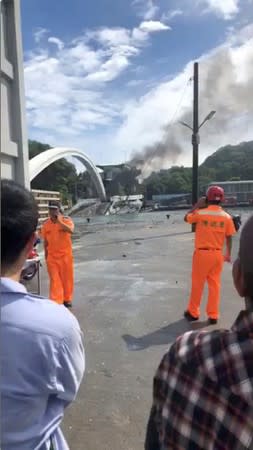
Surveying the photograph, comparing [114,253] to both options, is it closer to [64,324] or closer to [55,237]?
[55,237]

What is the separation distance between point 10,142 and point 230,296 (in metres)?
4.77

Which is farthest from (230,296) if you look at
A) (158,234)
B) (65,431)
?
(158,234)

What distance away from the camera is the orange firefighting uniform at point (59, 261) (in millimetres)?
5648

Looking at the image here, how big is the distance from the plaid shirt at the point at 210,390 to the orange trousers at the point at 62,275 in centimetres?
462

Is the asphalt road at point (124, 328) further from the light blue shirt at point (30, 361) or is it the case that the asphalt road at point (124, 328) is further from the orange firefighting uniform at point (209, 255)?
the light blue shirt at point (30, 361)

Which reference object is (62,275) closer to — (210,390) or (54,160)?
(210,390)

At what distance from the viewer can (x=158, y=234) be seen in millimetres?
15547

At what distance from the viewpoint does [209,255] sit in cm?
506

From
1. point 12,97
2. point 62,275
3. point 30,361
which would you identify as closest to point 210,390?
point 30,361

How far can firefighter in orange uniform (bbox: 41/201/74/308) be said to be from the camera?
223 inches

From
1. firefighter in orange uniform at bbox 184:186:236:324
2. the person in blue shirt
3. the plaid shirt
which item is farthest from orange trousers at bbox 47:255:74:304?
the plaid shirt

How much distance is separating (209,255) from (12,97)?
132 inches

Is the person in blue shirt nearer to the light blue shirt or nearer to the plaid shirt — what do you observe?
the light blue shirt

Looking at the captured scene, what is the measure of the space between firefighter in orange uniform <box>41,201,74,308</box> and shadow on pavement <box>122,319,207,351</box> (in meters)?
1.38
